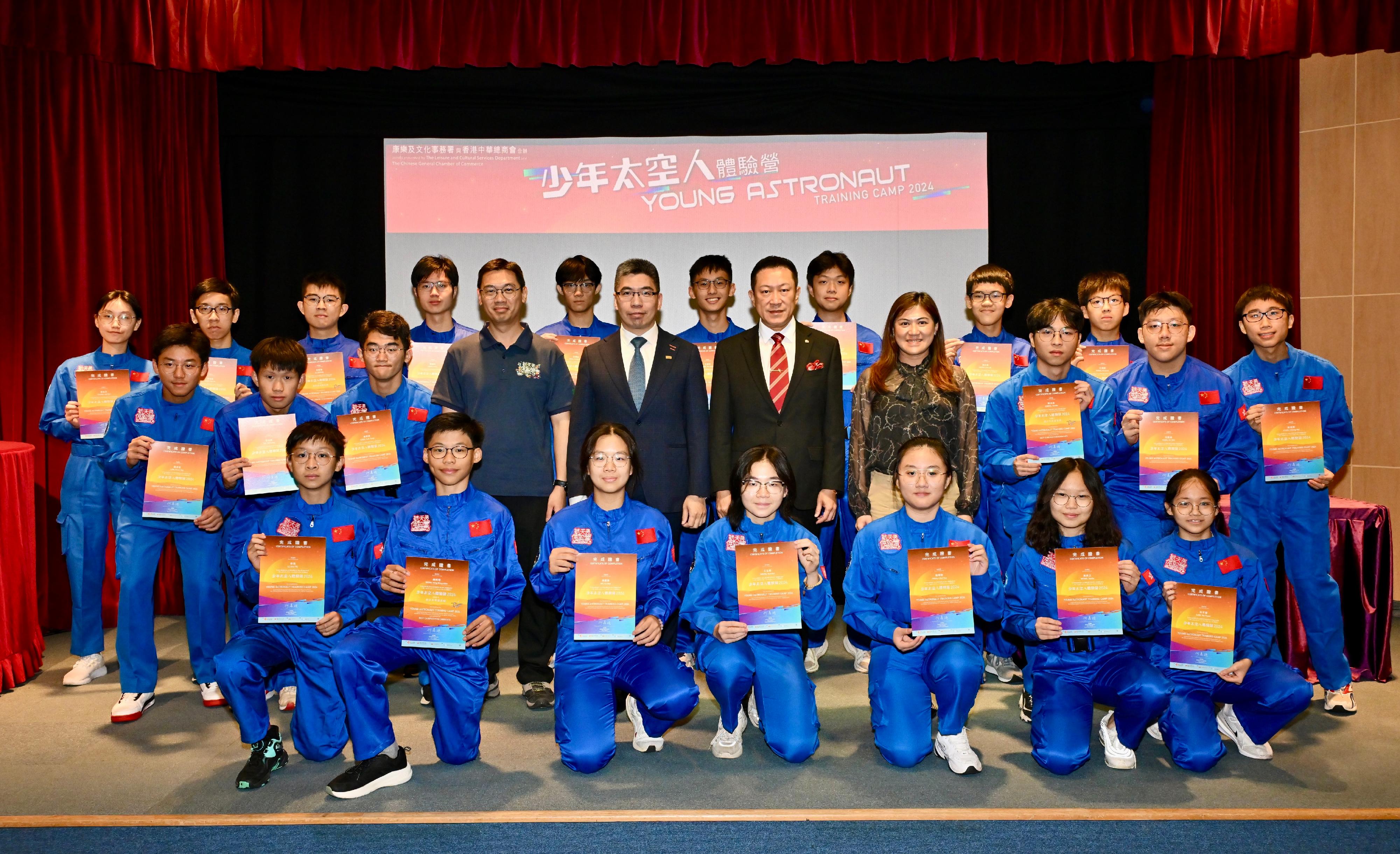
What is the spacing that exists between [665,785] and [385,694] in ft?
3.32

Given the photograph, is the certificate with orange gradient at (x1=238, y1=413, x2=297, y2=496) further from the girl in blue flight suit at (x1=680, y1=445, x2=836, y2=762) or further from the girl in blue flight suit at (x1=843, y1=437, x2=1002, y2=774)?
the girl in blue flight suit at (x1=843, y1=437, x2=1002, y2=774)

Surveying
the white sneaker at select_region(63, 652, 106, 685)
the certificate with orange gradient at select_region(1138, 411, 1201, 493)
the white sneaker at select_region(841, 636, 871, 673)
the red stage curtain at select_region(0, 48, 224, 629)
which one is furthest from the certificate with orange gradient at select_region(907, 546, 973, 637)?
the red stage curtain at select_region(0, 48, 224, 629)

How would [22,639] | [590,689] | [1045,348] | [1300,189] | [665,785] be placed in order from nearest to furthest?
[665,785] < [590,689] < [1045,348] < [22,639] < [1300,189]

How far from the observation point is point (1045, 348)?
4.07 m

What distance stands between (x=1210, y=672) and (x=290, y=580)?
126 inches

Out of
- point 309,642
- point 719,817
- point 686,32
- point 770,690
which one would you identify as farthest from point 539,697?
point 686,32

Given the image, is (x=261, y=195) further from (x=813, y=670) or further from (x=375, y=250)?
(x=813, y=670)

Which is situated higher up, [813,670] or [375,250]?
[375,250]

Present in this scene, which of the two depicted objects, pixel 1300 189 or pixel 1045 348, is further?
pixel 1300 189

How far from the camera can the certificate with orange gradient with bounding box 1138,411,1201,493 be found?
12.7 ft

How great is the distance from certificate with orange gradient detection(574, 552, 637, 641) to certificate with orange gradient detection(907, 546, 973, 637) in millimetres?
960

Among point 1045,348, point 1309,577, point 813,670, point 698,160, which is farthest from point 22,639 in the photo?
point 1309,577

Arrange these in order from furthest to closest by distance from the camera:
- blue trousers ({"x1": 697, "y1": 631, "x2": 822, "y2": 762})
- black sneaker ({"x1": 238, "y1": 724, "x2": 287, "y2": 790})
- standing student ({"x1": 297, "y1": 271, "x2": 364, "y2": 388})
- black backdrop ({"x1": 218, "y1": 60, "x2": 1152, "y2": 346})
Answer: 1. black backdrop ({"x1": 218, "y1": 60, "x2": 1152, "y2": 346})
2. standing student ({"x1": 297, "y1": 271, "x2": 364, "y2": 388})
3. blue trousers ({"x1": 697, "y1": 631, "x2": 822, "y2": 762})
4. black sneaker ({"x1": 238, "y1": 724, "x2": 287, "y2": 790})

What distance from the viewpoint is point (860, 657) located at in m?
4.74
